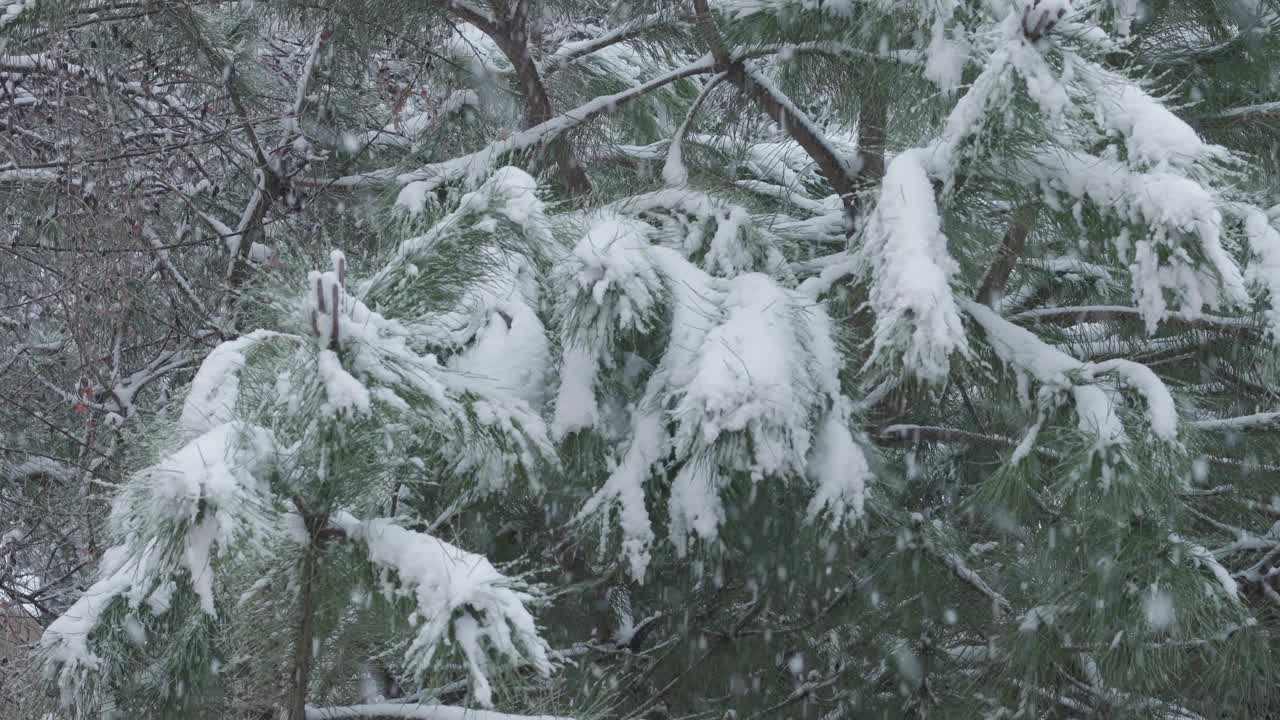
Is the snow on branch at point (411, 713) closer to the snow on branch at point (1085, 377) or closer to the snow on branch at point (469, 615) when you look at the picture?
the snow on branch at point (469, 615)

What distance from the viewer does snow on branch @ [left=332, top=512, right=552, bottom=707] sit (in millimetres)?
1134

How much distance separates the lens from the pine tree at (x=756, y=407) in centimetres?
134

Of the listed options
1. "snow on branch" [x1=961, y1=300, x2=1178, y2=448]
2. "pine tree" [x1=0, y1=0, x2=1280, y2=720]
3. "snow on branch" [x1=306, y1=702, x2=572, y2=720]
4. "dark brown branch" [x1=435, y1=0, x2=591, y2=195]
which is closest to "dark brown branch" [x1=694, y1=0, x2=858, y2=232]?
"pine tree" [x1=0, y1=0, x2=1280, y2=720]

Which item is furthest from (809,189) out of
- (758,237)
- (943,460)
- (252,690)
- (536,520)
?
(252,690)

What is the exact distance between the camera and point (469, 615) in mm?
1157

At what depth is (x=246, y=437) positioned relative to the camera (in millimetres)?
1231

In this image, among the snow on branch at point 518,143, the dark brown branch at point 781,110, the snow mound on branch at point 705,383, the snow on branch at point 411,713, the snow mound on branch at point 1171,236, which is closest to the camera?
the snow on branch at point 411,713

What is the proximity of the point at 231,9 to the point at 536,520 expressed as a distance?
8.20ft

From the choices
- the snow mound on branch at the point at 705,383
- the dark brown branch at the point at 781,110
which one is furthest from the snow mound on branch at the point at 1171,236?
the dark brown branch at the point at 781,110

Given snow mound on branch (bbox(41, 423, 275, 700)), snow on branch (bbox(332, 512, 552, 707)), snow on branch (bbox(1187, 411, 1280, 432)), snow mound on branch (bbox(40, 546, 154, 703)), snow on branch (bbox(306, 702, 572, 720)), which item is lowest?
snow on branch (bbox(1187, 411, 1280, 432))

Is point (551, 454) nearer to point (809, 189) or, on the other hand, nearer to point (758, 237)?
point (758, 237)

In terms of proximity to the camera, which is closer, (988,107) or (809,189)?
(988,107)

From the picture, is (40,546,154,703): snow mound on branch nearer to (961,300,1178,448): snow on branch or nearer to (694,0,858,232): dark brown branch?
(961,300,1178,448): snow on branch

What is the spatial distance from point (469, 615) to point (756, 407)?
843 millimetres
